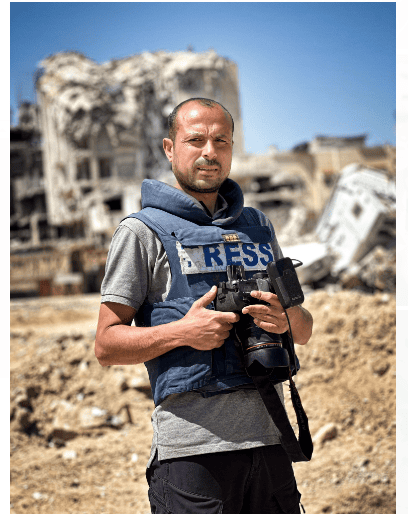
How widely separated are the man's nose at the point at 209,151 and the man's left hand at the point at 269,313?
1.88 ft

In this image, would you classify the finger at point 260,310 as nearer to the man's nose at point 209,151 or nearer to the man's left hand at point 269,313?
the man's left hand at point 269,313

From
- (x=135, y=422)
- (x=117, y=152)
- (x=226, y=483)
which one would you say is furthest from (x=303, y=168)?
(x=226, y=483)

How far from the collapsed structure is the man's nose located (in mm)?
29104

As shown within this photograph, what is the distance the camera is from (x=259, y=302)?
5.17ft

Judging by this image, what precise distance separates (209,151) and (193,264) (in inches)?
17.4

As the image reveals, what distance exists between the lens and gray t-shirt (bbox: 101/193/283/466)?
1.58 meters

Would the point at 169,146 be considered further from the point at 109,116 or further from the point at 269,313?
the point at 109,116

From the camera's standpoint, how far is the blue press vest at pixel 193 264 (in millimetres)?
1594

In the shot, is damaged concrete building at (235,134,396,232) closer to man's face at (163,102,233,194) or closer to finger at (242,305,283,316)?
man's face at (163,102,233,194)

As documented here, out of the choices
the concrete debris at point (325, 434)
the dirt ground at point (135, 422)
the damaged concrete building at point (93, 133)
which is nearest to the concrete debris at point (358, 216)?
the dirt ground at point (135, 422)

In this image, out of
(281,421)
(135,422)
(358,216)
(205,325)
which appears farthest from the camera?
(358,216)

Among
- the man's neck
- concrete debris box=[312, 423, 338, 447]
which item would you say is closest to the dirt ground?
concrete debris box=[312, 423, 338, 447]

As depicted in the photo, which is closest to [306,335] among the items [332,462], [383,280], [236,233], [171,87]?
[236,233]

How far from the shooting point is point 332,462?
4.16 m
